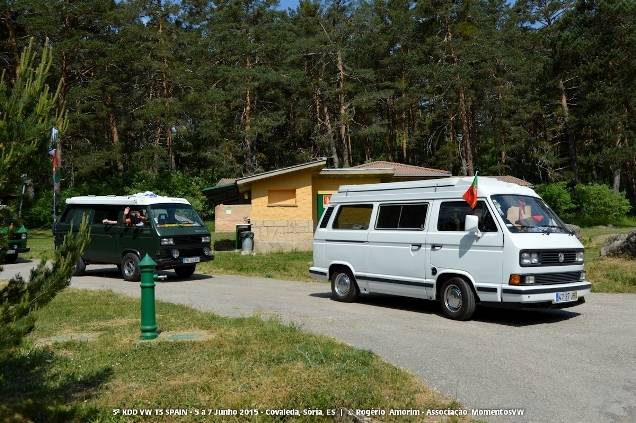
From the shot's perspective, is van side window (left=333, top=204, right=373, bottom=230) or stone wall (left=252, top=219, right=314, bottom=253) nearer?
van side window (left=333, top=204, right=373, bottom=230)

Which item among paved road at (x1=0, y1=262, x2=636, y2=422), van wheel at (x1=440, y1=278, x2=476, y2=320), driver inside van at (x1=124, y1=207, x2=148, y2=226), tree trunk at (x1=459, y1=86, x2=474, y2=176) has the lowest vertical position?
paved road at (x1=0, y1=262, x2=636, y2=422)

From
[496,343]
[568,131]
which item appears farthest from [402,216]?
[568,131]

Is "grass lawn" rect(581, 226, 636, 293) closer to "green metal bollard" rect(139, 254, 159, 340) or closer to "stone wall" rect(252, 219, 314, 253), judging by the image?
"green metal bollard" rect(139, 254, 159, 340)

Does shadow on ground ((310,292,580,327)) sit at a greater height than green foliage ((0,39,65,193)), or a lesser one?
lesser

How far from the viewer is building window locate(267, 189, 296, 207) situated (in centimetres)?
2389

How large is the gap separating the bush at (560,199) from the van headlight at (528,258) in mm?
34017

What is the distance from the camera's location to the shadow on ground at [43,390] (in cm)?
505

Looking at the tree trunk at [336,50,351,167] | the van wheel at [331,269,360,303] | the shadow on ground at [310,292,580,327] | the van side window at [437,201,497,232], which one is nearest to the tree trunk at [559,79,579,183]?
the tree trunk at [336,50,351,167]

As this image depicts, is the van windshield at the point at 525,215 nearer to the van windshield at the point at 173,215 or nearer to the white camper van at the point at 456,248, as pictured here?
the white camper van at the point at 456,248

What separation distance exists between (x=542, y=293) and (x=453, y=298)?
145cm

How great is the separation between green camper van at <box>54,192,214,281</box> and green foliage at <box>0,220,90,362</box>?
35.3 feet

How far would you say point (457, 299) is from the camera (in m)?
9.96

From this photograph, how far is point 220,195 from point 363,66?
25.9 metres

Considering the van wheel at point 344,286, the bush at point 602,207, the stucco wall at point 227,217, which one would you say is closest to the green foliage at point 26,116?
the van wheel at point 344,286
